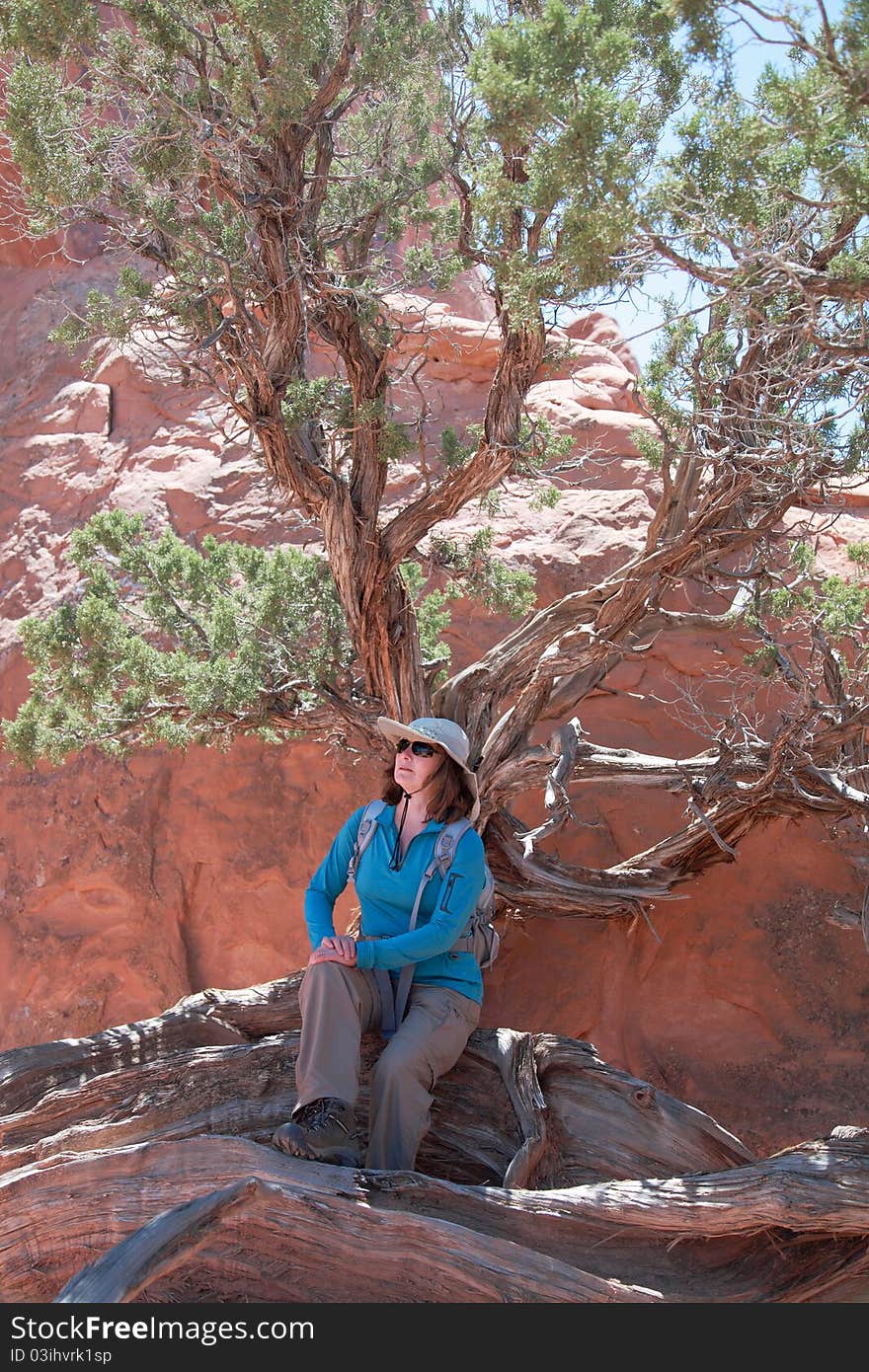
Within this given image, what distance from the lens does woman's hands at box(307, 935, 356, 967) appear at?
3.70 meters

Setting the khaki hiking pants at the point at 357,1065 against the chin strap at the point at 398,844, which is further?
the chin strap at the point at 398,844

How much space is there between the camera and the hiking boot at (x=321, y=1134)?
3578 mm

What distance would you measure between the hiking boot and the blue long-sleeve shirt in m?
0.45

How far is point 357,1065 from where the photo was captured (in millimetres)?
3664

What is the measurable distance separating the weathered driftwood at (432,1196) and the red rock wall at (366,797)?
222 centimetres

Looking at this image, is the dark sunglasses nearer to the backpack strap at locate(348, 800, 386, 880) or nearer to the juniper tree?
the backpack strap at locate(348, 800, 386, 880)

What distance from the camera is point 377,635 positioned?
19.2 feet

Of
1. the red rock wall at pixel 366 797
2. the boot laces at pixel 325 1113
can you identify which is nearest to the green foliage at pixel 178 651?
the red rock wall at pixel 366 797

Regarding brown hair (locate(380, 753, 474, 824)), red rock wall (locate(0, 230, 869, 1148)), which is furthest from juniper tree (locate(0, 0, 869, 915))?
brown hair (locate(380, 753, 474, 824))

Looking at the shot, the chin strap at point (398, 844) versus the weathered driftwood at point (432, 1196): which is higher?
the chin strap at point (398, 844)

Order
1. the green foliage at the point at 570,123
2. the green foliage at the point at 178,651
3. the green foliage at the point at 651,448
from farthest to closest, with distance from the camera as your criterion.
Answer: the green foliage at the point at 651,448 < the green foliage at the point at 178,651 < the green foliage at the point at 570,123

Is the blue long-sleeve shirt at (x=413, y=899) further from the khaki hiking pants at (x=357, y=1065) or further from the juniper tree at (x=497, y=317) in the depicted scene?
the juniper tree at (x=497, y=317)

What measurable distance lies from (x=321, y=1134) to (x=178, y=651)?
2.74m

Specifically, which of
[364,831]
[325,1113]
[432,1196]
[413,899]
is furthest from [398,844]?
[432,1196]
